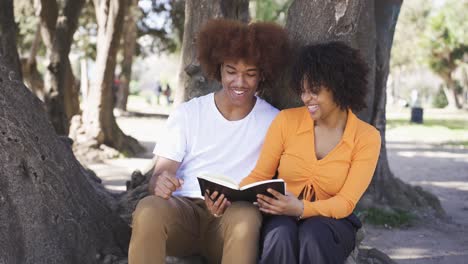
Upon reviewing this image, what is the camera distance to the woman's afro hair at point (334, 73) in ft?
10.5

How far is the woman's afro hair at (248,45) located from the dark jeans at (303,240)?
0.93 metres

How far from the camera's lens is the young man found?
10.7 feet

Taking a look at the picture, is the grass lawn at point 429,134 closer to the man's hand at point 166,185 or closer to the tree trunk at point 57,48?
the tree trunk at point 57,48

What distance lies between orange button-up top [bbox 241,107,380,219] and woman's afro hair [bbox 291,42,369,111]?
0.11m

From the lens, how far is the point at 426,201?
Result: 300 inches

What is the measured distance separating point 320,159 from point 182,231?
78 centimetres

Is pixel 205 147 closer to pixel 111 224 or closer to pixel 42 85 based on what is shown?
pixel 111 224

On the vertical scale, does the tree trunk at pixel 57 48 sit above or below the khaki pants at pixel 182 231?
above

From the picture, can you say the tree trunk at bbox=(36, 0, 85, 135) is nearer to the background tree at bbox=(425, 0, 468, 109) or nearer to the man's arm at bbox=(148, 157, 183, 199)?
the man's arm at bbox=(148, 157, 183, 199)

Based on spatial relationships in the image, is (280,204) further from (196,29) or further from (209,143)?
(196,29)

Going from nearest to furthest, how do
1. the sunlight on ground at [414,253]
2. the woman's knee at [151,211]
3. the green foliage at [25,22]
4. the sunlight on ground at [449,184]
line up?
the woman's knee at [151,211], the sunlight on ground at [414,253], the sunlight on ground at [449,184], the green foliage at [25,22]

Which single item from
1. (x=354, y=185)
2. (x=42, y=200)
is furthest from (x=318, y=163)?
(x=42, y=200)

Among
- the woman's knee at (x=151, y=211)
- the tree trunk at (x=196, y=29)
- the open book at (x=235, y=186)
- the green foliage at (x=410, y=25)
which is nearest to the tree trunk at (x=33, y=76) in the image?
the tree trunk at (x=196, y=29)

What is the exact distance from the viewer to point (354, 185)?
307 cm
